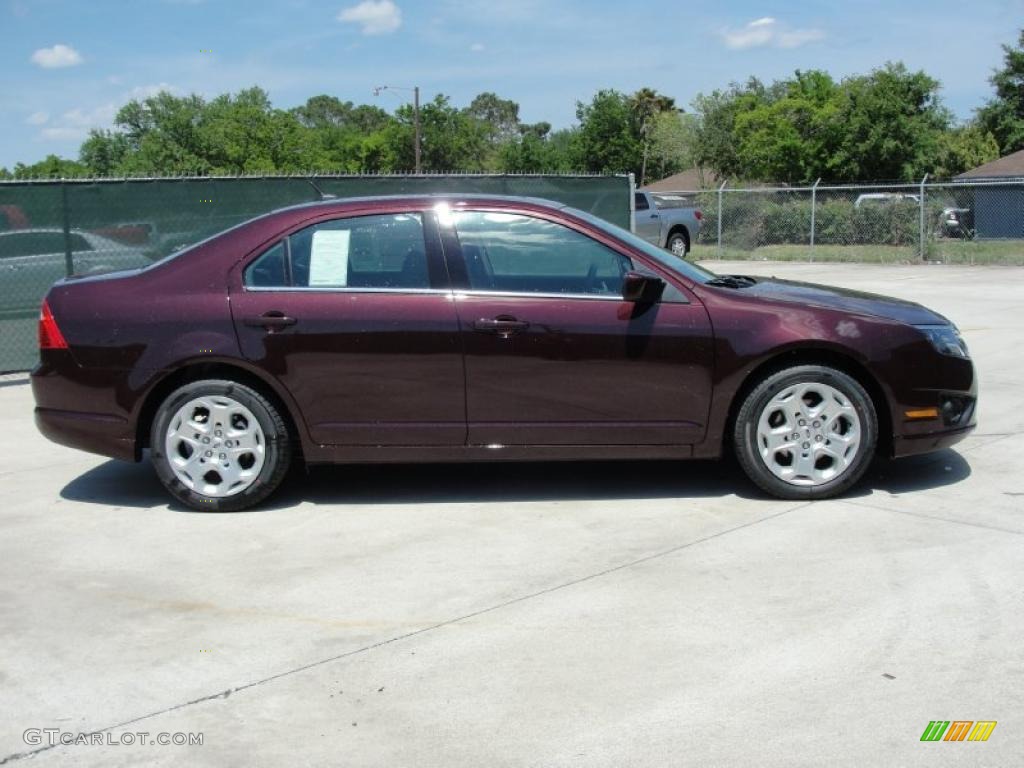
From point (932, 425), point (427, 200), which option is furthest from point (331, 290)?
point (932, 425)

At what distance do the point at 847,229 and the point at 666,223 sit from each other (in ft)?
15.9

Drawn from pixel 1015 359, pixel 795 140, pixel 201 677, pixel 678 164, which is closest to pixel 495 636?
pixel 201 677

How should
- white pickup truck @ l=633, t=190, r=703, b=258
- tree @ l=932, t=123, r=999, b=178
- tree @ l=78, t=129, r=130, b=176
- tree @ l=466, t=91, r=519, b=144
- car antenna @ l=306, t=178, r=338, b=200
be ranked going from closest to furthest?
car antenna @ l=306, t=178, r=338, b=200
white pickup truck @ l=633, t=190, r=703, b=258
tree @ l=932, t=123, r=999, b=178
tree @ l=78, t=129, r=130, b=176
tree @ l=466, t=91, r=519, b=144

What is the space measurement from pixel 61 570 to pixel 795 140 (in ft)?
150

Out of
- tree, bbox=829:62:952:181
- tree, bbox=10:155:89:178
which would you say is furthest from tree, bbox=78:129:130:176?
tree, bbox=829:62:952:181

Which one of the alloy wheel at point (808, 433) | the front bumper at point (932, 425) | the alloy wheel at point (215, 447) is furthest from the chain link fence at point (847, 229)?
the alloy wheel at point (215, 447)

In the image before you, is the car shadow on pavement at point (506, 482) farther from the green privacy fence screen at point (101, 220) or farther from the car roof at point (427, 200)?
the green privacy fence screen at point (101, 220)

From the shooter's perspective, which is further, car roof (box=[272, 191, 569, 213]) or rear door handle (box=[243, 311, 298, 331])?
car roof (box=[272, 191, 569, 213])

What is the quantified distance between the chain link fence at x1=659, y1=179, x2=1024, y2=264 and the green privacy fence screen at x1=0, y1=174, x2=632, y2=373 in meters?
17.7

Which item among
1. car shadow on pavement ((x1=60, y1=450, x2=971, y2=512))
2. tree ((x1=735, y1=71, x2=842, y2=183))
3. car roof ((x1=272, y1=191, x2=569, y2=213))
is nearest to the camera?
car roof ((x1=272, y1=191, x2=569, y2=213))

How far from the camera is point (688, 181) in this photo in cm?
6375

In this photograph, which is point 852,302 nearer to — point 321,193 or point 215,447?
point 215,447

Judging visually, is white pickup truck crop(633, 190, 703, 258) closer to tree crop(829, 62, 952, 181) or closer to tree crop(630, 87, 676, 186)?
tree crop(829, 62, 952, 181)

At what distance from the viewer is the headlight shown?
229 inches
